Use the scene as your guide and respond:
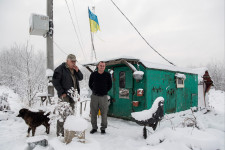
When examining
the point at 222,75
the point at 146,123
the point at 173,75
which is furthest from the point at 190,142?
the point at 222,75

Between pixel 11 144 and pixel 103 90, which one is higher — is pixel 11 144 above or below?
below

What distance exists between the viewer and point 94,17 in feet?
29.0

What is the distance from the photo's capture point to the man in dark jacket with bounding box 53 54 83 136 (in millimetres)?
3457

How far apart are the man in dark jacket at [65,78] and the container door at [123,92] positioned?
2.90 meters

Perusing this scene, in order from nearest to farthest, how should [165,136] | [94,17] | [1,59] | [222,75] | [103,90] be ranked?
[165,136], [103,90], [94,17], [1,59], [222,75]

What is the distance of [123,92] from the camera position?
6.48 meters

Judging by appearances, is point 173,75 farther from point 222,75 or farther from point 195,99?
point 222,75

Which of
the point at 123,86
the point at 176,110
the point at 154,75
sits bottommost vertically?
the point at 176,110

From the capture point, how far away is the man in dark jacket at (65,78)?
346 centimetres

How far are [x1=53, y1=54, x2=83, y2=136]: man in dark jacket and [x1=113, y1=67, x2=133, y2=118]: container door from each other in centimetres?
290

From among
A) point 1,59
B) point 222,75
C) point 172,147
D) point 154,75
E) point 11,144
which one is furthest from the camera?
point 222,75

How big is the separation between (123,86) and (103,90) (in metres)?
2.27

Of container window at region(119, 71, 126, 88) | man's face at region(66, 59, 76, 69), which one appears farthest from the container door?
man's face at region(66, 59, 76, 69)

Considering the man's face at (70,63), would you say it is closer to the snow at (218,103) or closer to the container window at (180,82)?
the container window at (180,82)
